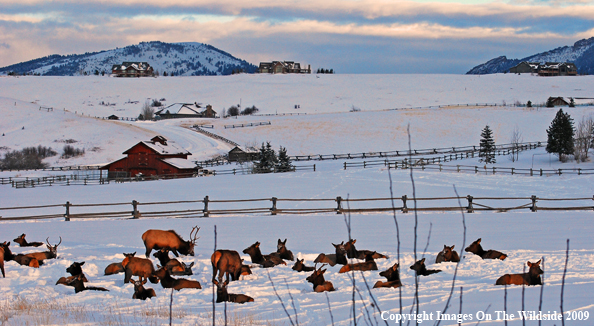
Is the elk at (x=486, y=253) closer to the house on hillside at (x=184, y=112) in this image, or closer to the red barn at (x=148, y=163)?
the red barn at (x=148, y=163)

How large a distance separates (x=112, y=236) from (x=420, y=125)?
260 ft

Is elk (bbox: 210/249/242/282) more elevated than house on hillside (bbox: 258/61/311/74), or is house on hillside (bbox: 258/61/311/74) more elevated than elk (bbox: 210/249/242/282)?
house on hillside (bbox: 258/61/311/74)

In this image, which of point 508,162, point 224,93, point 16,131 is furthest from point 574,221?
point 224,93

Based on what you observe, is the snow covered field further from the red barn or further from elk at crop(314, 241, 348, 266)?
the red barn

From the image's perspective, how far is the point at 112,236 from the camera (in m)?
19.6

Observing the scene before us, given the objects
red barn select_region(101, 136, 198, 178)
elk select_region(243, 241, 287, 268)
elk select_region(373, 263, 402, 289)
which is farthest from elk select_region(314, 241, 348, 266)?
red barn select_region(101, 136, 198, 178)

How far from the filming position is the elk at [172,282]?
1069cm

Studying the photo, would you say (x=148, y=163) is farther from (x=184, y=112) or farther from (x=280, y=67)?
(x=280, y=67)

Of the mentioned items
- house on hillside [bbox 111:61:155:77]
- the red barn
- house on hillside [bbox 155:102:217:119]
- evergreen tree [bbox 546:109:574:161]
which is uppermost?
house on hillside [bbox 111:61:155:77]

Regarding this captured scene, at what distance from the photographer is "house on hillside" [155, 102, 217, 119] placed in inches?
4707

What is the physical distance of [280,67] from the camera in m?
180

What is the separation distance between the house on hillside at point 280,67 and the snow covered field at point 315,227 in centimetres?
5805

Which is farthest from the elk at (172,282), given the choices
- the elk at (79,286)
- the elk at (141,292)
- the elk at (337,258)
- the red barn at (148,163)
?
the red barn at (148,163)

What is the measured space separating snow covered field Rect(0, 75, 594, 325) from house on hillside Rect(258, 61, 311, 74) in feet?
190
